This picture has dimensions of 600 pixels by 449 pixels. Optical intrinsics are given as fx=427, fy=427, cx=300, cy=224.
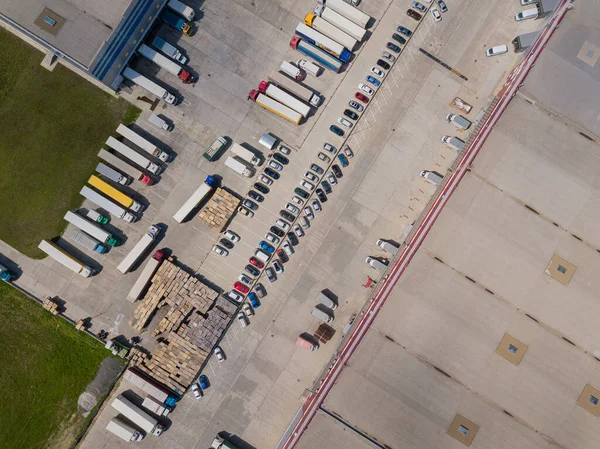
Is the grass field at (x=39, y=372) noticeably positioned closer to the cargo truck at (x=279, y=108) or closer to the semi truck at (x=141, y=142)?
the semi truck at (x=141, y=142)

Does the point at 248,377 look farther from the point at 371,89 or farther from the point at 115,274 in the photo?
the point at 371,89

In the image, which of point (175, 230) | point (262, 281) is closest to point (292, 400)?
point (262, 281)

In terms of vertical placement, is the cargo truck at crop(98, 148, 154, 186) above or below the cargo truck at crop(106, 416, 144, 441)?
above

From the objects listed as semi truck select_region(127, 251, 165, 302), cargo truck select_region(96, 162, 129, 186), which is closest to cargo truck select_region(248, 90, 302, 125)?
cargo truck select_region(96, 162, 129, 186)

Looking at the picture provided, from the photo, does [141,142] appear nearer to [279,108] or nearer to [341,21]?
[279,108]

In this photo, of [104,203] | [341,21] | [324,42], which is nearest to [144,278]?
[104,203]

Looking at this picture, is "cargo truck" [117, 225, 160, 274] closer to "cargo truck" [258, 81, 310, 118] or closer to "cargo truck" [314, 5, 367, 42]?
"cargo truck" [258, 81, 310, 118]
